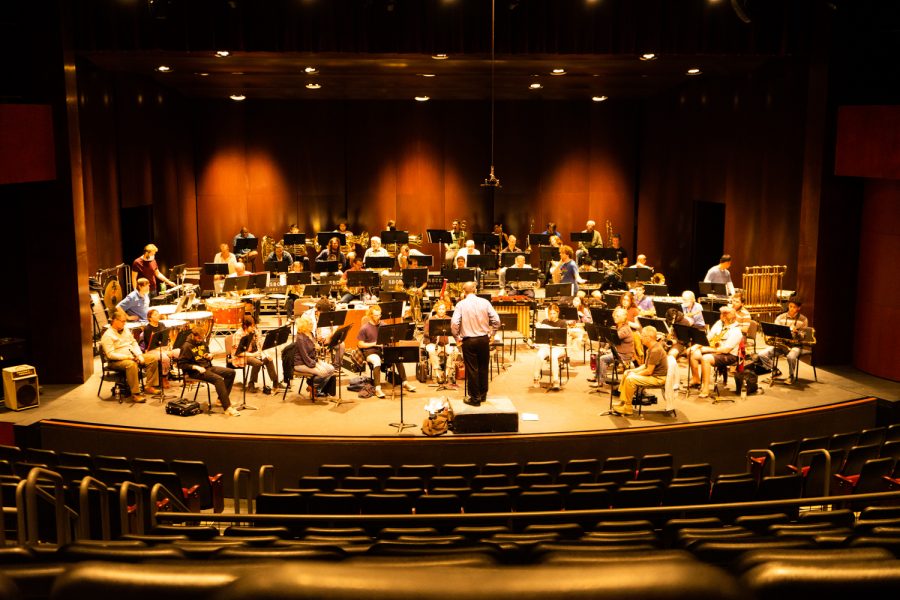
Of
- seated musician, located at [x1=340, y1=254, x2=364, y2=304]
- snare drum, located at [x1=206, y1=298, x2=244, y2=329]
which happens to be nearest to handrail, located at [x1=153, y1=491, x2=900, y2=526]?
snare drum, located at [x1=206, y1=298, x2=244, y2=329]

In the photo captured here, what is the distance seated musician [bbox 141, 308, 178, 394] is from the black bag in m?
0.93

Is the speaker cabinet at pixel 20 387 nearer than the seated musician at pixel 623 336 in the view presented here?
Yes

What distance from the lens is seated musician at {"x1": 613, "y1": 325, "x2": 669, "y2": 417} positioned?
435 inches

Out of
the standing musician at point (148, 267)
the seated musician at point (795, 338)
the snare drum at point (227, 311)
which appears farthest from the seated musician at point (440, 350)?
the standing musician at point (148, 267)

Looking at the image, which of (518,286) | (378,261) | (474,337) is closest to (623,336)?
(474,337)

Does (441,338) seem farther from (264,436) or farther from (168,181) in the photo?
(168,181)

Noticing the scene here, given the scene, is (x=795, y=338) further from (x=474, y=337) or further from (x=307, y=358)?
(x=307, y=358)

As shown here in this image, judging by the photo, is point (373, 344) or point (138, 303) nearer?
point (373, 344)

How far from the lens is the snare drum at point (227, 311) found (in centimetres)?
A: 1446

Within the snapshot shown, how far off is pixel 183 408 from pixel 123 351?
4.34 feet

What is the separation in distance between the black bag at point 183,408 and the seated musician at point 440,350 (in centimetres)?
346

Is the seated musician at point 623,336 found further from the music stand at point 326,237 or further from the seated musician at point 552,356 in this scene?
the music stand at point 326,237

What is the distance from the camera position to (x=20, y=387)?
452 inches

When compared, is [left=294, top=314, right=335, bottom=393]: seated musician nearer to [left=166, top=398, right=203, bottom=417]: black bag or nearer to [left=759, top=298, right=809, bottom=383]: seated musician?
[left=166, top=398, right=203, bottom=417]: black bag
